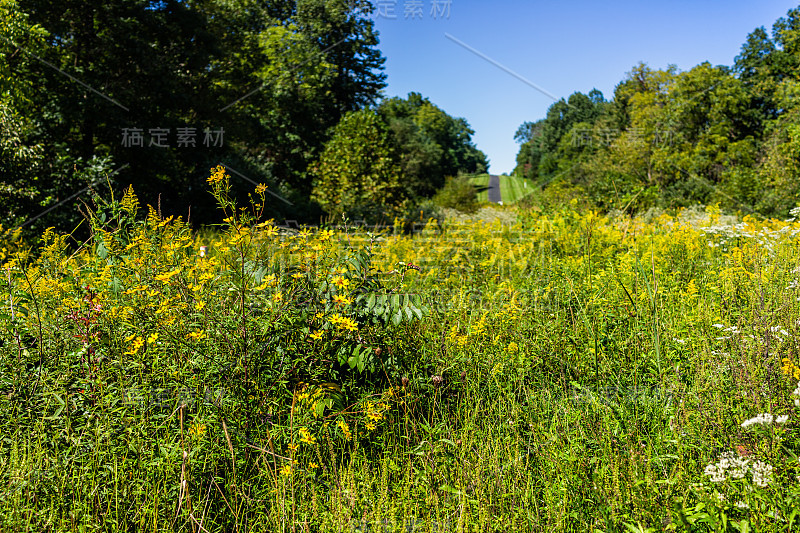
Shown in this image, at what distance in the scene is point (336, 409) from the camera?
231 centimetres

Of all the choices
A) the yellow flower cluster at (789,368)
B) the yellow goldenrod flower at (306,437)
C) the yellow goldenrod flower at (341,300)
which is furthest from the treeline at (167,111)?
the yellow flower cluster at (789,368)

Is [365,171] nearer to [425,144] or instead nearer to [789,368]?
[789,368]

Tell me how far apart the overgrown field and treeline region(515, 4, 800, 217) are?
9.29 metres

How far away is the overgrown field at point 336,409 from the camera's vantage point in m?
1.93

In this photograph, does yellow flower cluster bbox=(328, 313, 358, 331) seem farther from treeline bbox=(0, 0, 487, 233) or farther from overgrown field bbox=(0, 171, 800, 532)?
treeline bbox=(0, 0, 487, 233)

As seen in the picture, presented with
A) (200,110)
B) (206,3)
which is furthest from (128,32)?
(206,3)

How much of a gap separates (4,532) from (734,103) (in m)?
21.8

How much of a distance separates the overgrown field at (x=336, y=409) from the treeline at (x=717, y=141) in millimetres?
9291

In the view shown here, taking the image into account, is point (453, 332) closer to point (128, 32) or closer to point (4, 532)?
point (4, 532)

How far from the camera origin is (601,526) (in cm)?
189

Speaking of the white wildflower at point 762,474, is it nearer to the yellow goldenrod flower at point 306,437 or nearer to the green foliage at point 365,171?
the yellow goldenrod flower at point 306,437

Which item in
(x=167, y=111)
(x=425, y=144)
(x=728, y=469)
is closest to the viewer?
(x=728, y=469)

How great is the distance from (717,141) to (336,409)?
19.5m

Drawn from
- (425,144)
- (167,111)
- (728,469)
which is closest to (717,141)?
(167,111)
